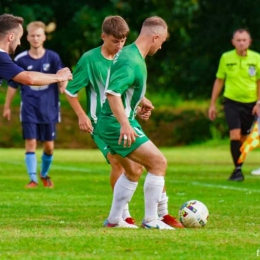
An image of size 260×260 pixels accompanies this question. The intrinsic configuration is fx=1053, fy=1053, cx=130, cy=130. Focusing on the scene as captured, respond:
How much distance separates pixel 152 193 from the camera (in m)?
9.09

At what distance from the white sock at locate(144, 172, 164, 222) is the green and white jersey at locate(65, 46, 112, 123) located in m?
1.38

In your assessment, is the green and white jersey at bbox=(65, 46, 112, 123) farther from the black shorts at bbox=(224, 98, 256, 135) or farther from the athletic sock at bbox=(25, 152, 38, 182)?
the black shorts at bbox=(224, 98, 256, 135)

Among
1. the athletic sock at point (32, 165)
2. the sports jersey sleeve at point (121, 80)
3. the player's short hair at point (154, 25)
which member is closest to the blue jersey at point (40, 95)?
the athletic sock at point (32, 165)

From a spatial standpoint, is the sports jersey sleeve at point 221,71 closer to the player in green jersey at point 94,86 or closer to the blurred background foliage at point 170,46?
the player in green jersey at point 94,86

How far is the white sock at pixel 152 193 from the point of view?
29.7 ft

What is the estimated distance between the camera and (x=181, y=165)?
22938 mm

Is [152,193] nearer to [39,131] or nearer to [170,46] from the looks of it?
[39,131]

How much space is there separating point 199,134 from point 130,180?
28.9 meters

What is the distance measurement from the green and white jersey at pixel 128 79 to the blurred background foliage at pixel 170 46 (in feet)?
83.2

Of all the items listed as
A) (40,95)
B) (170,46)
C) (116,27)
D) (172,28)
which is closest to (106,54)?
(116,27)

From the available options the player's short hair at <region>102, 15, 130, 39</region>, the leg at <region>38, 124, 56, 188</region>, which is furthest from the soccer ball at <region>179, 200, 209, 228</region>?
the leg at <region>38, 124, 56, 188</region>

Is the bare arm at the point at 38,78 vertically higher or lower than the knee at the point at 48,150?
higher

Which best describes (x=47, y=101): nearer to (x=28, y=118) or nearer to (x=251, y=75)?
(x=28, y=118)

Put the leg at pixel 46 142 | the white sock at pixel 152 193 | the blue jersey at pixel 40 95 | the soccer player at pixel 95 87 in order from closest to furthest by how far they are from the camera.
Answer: the white sock at pixel 152 193
the soccer player at pixel 95 87
the blue jersey at pixel 40 95
the leg at pixel 46 142
